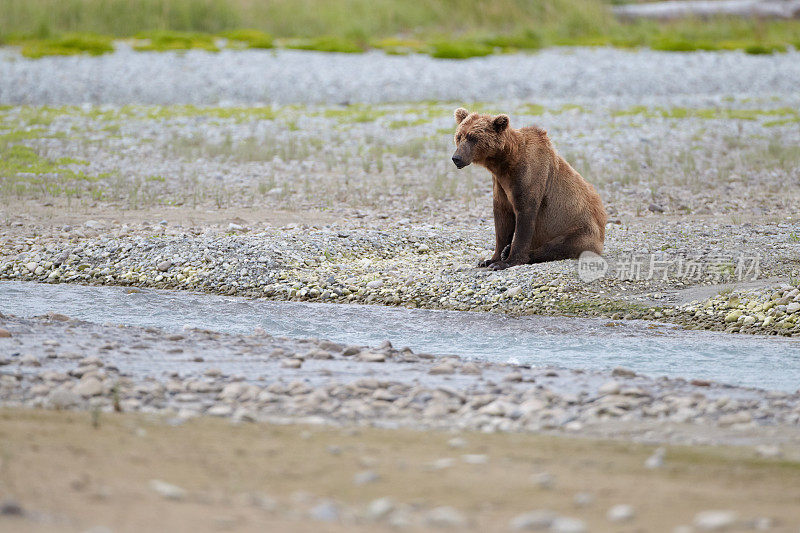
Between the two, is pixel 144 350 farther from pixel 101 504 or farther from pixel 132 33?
pixel 132 33

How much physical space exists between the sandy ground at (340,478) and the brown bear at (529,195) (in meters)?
4.91

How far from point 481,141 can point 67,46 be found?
1969 centimetres

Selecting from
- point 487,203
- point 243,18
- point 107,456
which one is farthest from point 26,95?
point 107,456

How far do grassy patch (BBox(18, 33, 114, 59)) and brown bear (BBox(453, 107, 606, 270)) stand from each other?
17.9m

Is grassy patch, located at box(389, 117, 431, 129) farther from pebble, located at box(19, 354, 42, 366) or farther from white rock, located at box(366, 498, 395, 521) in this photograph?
white rock, located at box(366, 498, 395, 521)

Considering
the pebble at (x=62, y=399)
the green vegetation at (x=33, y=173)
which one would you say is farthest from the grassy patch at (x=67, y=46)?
the pebble at (x=62, y=399)

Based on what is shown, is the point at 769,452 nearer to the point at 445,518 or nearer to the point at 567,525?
the point at 567,525

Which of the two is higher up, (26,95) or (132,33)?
(132,33)

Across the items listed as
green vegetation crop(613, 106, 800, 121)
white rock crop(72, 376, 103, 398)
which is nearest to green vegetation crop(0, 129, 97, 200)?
white rock crop(72, 376, 103, 398)

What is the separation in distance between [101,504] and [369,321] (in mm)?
5225

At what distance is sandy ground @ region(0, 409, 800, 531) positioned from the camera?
390 cm

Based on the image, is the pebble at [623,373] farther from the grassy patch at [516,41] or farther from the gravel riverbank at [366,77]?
the grassy patch at [516,41]

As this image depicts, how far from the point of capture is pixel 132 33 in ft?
94.8

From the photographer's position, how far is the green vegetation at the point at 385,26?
27922 mm
